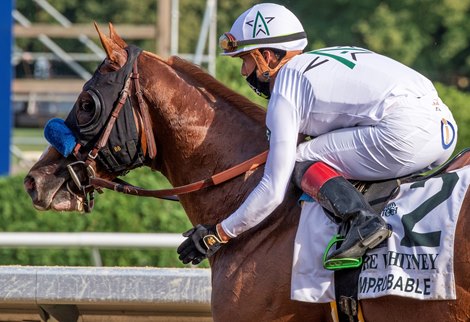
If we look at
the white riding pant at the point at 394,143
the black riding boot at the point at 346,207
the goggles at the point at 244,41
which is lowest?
the black riding boot at the point at 346,207

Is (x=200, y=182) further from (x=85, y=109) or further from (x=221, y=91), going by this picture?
(x=85, y=109)

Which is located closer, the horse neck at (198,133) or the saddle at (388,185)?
the saddle at (388,185)

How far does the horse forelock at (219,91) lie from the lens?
4723 millimetres

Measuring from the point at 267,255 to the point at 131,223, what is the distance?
4.13 metres

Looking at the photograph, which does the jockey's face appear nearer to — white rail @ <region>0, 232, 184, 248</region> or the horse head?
the horse head

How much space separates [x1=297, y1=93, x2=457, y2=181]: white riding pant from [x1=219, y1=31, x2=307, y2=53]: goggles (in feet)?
1.79

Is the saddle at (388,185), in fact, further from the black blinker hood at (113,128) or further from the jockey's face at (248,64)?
the black blinker hood at (113,128)

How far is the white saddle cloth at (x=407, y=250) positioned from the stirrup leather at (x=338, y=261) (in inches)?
2.3

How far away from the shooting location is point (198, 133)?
4676 millimetres

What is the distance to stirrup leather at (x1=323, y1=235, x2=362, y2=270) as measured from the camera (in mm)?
3975

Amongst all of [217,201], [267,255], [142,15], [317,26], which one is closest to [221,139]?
[217,201]

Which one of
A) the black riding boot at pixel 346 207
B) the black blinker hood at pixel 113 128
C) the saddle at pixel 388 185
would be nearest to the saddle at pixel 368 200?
the saddle at pixel 388 185

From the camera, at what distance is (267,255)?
4293 millimetres

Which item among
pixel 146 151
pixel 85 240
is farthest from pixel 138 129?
pixel 85 240
